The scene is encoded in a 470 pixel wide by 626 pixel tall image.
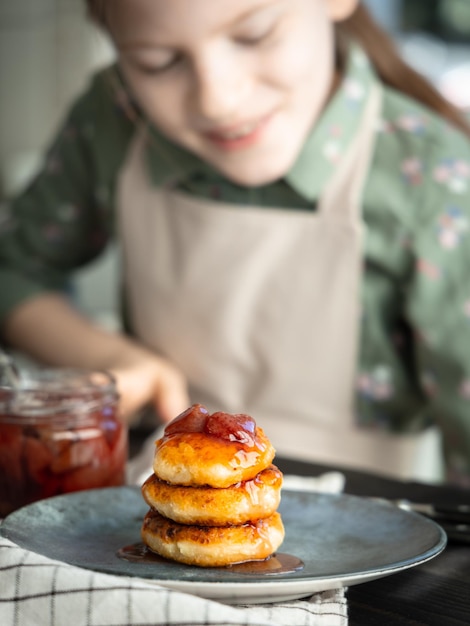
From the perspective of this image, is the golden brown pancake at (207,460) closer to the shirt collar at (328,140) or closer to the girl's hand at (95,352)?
the girl's hand at (95,352)

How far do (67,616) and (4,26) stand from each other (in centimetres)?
355

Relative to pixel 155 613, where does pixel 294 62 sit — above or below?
above

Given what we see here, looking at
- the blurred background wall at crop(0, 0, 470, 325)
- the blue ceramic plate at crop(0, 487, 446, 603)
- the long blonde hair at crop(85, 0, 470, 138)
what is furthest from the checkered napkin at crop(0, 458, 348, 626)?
the blurred background wall at crop(0, 0, 470, 325)

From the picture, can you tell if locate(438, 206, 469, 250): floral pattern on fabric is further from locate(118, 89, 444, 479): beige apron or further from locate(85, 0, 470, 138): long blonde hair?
locate(85, 0, 470, 138): long blonde hair

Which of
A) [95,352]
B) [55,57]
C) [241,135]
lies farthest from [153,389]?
[55,57]

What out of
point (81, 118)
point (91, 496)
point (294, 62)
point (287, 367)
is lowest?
point (287, 367)

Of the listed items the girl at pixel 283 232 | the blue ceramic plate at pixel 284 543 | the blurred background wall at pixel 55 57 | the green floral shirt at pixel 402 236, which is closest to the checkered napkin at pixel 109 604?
the blue ceramic plate at pixel 284 543

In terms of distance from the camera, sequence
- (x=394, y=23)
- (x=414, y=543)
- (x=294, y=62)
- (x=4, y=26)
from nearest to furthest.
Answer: (x=414, y=543) → (x=294, y=62) → (x=4, y=26) → (x=394, y=23)

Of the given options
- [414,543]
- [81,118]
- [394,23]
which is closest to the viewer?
[414,543]

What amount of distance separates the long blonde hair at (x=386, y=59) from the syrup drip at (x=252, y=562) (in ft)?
2.96

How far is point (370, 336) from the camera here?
48.3 inches

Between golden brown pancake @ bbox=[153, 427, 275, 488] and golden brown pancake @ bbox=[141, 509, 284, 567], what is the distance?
0.09 ft

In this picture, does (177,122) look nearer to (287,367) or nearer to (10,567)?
(287,367)

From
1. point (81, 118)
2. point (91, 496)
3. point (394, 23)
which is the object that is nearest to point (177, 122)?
point (81, 118)
